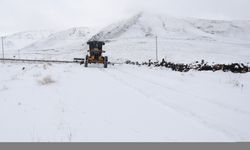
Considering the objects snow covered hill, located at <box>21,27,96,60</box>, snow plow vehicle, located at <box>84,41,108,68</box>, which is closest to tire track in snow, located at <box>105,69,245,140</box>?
→ snow plow vehicle, located at <box>84,41,108,68</box>

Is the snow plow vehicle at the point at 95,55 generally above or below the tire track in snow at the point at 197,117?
above

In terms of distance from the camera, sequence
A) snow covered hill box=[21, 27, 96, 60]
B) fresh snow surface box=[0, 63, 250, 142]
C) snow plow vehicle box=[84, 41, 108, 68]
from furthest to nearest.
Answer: snow covered hill box=[21, 27, 96, 60], snow plow vehicle box=[84, 41, 108, 68], fresh snow surface box=[0, 63, 250, 142]

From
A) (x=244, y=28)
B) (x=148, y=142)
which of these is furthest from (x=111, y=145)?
(x=244, y=28)

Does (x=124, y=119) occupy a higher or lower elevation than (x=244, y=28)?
lower

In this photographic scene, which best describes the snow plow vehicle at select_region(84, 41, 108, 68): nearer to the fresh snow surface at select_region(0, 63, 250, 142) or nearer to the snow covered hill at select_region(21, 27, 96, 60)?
the fresh snow surface at select_region(0, 63, 250, 142)

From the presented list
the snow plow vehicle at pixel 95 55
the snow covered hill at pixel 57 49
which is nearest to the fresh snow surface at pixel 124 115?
the snow plow vehicle at pixel 95 55

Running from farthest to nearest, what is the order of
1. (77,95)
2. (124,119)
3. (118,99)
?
(77,95), (118,99), (124,119)

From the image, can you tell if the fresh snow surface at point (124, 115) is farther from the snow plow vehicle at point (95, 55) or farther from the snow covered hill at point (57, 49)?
the snow covered hill at point (57, 49)

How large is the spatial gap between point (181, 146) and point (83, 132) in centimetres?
143

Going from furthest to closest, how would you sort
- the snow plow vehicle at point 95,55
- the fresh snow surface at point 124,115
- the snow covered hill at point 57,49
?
the snow covered hill at point 57,49 < the snow plow vehicle at point 95,55 < the fresh snow surface at point 124,115

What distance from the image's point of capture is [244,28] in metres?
111

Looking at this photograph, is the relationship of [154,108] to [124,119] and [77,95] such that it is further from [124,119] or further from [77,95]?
[77,95]

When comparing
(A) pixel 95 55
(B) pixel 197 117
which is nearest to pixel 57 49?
(A) pixel 95 55

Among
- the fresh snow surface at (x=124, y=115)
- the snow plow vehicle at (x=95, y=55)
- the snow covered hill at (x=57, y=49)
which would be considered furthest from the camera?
the snow covered hill at (x=57, y=49)
